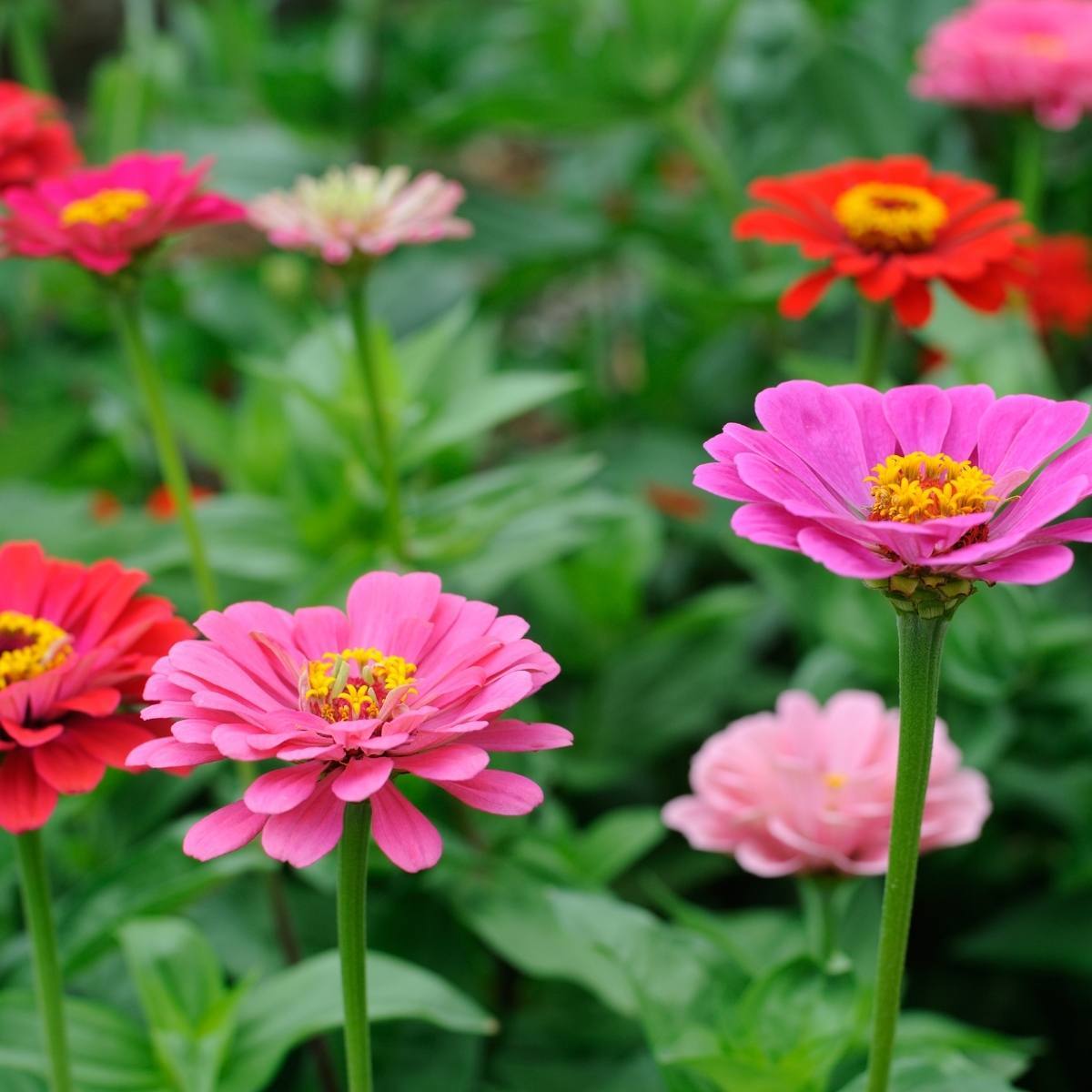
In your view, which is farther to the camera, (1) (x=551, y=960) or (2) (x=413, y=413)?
(2) (x=413, y=413)

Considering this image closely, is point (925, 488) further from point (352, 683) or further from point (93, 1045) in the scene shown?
point (93, 1045)

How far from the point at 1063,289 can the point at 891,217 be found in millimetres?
698

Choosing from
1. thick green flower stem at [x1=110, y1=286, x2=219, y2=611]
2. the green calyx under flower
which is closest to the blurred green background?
thick green flower stem at [x1=110, y1=286, x2=219, y2=611]

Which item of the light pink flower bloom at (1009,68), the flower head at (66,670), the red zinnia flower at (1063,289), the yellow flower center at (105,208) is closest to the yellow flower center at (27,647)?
the flower head at (66,670)

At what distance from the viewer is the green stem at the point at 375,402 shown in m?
0.80

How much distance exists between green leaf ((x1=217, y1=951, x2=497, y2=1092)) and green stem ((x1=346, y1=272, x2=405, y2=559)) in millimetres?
278

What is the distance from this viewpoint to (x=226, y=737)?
41cm

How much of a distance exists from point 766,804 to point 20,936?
43 cm

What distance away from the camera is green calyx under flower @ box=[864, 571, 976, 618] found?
0.44 metres

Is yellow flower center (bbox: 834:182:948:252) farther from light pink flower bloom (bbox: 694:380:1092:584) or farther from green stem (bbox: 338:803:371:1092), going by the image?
green stem (bbox: 338:803:371:1092)

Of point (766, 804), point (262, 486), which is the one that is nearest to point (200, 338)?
point (262, 486)

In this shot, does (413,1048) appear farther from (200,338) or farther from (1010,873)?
(200,338)

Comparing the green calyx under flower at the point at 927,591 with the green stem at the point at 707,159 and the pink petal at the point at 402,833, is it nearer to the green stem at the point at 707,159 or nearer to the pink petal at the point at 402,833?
the pink petal at the point at 402,833

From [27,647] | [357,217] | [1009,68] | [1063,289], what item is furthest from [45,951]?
[1063,289]
